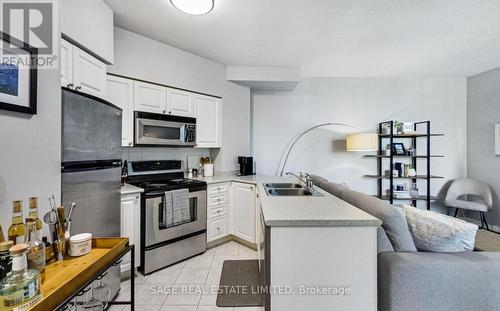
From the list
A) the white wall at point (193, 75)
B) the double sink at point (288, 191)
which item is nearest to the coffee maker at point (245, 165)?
the white wall at point (193, 75)

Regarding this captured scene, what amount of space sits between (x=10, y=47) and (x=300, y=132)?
364 cm

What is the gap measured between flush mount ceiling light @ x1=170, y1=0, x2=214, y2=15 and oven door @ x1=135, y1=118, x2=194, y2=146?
1.25m

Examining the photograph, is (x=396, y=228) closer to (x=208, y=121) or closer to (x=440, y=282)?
(x=440, y=282)

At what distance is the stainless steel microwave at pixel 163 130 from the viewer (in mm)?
2396

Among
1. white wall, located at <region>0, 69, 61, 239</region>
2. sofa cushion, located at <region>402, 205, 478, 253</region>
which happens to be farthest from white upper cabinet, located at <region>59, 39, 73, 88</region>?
sofa cushion, located at <region>402, 205, 478, 253</region>

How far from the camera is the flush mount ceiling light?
175cm

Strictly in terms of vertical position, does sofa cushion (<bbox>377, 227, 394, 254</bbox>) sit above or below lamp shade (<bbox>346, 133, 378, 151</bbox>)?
below

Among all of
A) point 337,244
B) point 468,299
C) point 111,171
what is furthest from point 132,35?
point 468,299

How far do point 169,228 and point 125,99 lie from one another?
1.52 metres

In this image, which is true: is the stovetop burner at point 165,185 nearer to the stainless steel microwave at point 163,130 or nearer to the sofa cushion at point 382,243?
the stainless steel microwave at point 163,130

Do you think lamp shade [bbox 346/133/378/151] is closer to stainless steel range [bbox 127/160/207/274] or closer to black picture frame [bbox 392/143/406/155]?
black picture frame [bbox 392/143/406/155]

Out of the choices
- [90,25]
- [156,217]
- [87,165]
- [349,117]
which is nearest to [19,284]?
[87,165]

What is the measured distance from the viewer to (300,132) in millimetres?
3951

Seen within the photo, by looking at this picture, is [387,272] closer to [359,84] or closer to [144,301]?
[144,301]
